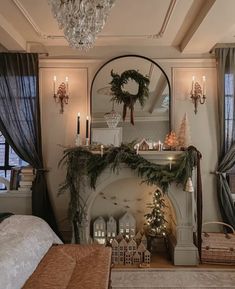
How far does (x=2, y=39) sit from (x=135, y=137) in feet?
6.99

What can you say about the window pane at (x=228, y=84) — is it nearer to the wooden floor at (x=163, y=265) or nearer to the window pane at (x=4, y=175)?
the wooden floor at (x=163, y=265)

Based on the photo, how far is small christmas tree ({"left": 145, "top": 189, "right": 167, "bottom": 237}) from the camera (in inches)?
149

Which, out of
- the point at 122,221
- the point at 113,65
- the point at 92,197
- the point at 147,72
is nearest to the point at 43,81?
the point at 113,65

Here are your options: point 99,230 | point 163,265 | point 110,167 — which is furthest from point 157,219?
point 110,167

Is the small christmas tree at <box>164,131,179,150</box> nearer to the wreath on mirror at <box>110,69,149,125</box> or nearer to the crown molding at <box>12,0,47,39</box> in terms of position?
the wreath on mirror at <box>110,69,149,125</box>

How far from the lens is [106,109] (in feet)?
13.4

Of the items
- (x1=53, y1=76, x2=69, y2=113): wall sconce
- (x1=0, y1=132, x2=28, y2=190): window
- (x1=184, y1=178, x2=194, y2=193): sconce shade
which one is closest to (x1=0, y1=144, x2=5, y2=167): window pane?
(x1=0, y1=132, x2=28, y2=190): window

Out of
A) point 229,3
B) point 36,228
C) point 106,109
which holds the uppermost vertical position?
point 229,3

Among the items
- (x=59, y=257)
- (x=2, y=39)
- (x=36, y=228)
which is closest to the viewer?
(x=59, y=257)

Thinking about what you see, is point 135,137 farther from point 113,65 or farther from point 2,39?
point 2,39

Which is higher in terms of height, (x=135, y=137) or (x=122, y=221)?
(x=135, y=137)

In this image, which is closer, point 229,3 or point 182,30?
point 229,3

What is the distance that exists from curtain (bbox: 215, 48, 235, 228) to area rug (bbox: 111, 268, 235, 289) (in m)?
0.97

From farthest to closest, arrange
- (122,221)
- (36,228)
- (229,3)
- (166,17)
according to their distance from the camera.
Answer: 1. (122,221)
2. (166,17)
3. (229,3)
4. (36,228)
